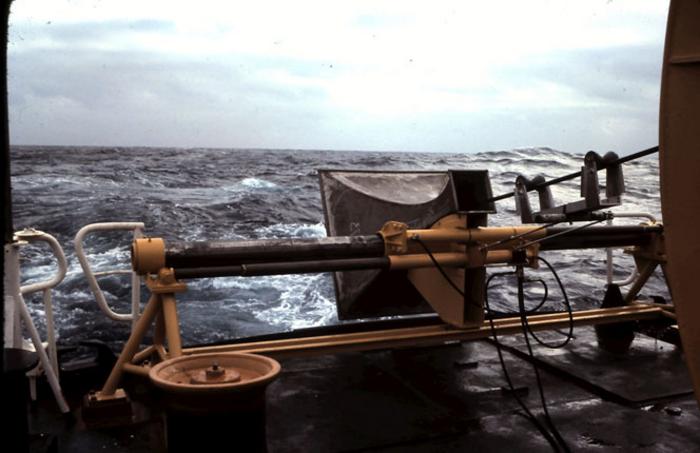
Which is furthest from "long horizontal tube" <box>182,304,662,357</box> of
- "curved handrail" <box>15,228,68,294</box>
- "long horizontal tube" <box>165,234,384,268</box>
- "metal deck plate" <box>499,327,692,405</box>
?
"curved handrail" <box>15,228,68,294</box>

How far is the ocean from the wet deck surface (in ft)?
8.52

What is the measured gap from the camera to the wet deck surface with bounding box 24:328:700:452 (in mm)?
3982

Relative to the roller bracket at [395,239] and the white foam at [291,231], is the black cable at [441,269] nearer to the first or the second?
the roller bracket at [395,239]

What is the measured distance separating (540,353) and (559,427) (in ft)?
5.31

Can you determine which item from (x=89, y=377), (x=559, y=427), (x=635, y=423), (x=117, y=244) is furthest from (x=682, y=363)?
(x=117, y=244)

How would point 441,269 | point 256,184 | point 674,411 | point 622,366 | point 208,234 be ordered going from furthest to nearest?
1. point 256,184
2. point 208,234
3. point 622,366
4. point 441,269
5. point 674,411

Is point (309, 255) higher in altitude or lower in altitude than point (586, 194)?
lower

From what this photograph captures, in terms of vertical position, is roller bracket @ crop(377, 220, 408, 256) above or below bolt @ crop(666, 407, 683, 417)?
above

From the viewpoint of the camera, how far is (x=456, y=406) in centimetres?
460

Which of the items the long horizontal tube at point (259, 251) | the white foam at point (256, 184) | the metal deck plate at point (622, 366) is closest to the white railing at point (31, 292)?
the long horizontal tube at point (259, 251)

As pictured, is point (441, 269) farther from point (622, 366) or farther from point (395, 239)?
point (622, 366)

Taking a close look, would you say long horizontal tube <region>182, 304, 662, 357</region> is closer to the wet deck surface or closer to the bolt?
the wet deck surface

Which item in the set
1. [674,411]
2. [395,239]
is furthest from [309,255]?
[674,411]

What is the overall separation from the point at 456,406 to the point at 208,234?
40.5ft
